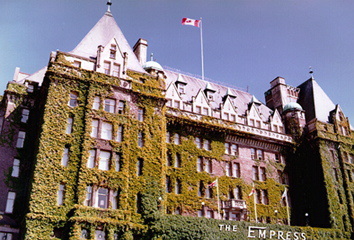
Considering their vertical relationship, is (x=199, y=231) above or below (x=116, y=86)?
below

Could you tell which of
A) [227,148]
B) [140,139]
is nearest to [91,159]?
[140,139]

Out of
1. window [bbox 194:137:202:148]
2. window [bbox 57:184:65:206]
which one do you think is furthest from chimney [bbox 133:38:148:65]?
window [bbox 57:184:65:206]

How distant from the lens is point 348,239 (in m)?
54.1

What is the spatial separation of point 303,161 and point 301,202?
6.06m

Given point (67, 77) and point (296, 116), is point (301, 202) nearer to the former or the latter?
point (296, 116)

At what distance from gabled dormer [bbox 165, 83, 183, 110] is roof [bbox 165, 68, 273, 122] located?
163 centimetres

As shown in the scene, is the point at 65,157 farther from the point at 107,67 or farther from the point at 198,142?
the point at 198,142

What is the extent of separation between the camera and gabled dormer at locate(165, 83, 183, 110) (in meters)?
56.1

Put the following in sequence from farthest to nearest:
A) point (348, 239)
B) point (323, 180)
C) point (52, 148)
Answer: point (323, 180) → point (348, 239) → point (52, 148)

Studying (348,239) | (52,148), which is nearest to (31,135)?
(52,148)

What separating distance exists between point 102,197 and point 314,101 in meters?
38.5

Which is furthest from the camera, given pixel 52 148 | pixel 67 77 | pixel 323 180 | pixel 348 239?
pixel 323 180

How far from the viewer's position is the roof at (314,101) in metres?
65.6

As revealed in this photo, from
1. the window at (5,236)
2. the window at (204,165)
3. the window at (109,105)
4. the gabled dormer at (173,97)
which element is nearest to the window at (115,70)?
the window at (109,105)
